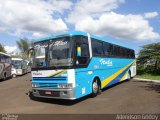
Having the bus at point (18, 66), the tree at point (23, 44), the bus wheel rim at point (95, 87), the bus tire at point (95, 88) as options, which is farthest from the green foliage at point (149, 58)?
the tree at point (23, 44)

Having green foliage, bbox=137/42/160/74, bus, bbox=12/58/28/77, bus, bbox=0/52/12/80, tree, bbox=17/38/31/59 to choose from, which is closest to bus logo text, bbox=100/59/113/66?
bus, bbox=0/52/12/80

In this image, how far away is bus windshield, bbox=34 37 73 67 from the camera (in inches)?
399

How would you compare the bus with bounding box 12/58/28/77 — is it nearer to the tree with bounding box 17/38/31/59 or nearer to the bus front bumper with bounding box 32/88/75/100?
the bus front bumper with bounding box 32/88/75/100

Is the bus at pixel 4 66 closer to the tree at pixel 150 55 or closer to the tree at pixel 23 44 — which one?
the tree at pixel 150 55

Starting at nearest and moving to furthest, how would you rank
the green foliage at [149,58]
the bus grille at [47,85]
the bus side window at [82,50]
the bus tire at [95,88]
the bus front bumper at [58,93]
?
1. the bus front bumper at [58,93]
2. the bus grille at [47,85]
3. the bus side window at [82,50]
4. the bus tire at [95,88]
5. the green foliage at [149,58]

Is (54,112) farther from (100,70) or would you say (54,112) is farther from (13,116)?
(100,70)

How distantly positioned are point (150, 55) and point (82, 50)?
67.4 ft

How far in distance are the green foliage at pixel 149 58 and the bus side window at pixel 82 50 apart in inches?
771

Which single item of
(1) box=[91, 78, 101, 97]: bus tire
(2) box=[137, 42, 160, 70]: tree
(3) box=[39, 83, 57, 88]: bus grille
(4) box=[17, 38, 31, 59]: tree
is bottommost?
(1) box=[91, 78, 101, 97]: bus tire

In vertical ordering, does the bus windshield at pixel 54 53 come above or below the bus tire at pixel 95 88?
above

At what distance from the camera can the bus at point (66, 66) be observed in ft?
33.0

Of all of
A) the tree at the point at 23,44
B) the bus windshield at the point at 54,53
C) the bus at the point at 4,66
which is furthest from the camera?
the tree at the point at 23,44

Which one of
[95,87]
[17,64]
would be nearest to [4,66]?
[17,64]

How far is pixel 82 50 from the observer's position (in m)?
11.1
